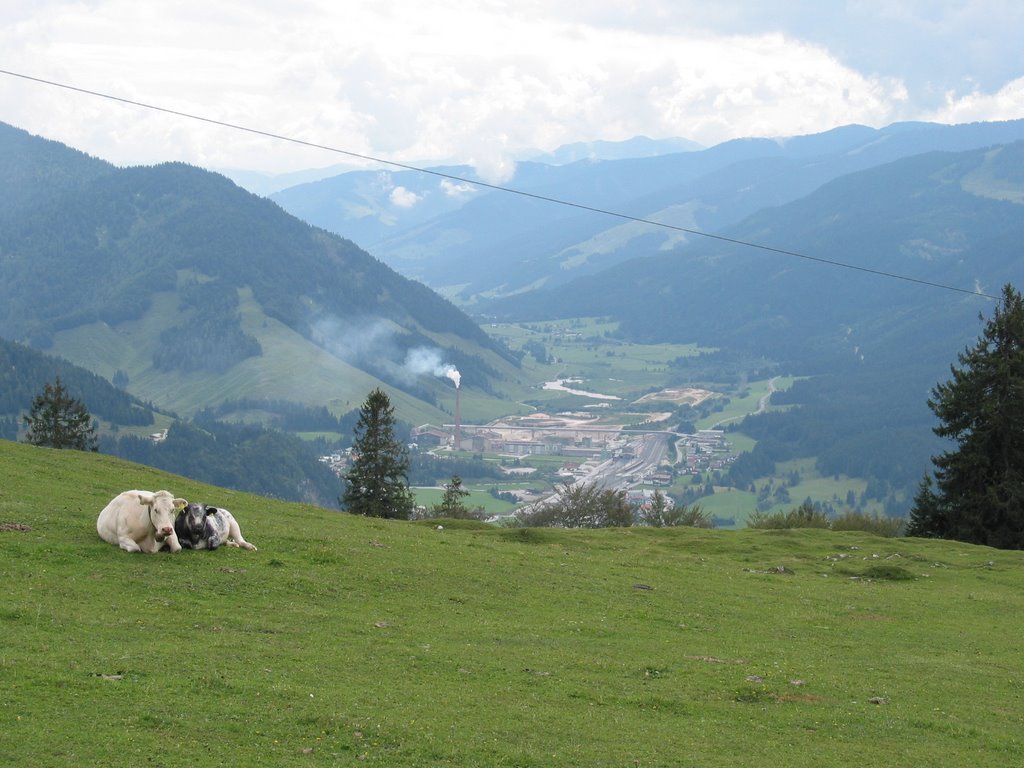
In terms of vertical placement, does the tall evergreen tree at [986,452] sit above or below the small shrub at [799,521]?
above

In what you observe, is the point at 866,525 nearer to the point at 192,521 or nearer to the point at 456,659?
the point at 192,521

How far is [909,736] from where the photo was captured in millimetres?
16031

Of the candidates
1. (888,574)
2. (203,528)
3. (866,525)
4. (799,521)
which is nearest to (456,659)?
(203,528)

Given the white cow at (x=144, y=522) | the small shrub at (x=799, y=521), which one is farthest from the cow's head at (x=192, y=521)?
the small shrub at (x=799, y=521)

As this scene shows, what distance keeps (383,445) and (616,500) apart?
23964 millimetres

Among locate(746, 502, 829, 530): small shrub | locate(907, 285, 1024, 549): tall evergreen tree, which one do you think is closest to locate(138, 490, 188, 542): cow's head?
locate(907, 285, 1024, 549): tall evergreen tree

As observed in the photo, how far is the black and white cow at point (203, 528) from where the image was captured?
22.1m

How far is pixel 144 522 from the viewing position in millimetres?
21547

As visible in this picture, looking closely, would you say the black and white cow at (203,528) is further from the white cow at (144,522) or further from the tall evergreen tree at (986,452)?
the tall evergreen tree at (986,452)

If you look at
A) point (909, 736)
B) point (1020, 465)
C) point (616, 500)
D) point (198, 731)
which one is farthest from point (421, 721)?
point (616, 500)

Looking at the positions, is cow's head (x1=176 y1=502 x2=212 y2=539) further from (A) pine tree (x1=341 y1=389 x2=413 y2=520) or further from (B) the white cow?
(A) pine tree (x1=341 y1=389 x2=413 y2=520)

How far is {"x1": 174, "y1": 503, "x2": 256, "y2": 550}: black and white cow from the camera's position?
22.1m

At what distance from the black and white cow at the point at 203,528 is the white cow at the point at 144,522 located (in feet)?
1.29

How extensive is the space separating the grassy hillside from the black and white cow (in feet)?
1.39
